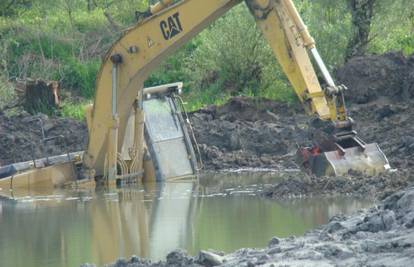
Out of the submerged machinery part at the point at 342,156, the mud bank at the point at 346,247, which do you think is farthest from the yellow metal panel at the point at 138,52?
the mud bank at the point at 346,247

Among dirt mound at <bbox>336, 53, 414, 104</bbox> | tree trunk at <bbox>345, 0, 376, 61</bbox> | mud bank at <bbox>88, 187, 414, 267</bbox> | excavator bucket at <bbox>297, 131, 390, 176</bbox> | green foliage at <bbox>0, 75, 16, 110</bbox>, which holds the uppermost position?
tree trunk at <bbox>345, 0, 376, 61</bbox>

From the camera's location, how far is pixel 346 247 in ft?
35.6

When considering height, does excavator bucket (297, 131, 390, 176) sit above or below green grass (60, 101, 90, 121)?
below

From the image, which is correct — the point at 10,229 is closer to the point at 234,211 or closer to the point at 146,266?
the point at 234,211

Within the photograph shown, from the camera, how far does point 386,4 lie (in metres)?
28.9

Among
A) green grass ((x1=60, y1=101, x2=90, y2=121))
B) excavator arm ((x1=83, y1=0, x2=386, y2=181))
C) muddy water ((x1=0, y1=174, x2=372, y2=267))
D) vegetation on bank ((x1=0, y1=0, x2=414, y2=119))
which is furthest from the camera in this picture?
vegetation on bank ((x1=0, y1=0, x2=414, y2=119))

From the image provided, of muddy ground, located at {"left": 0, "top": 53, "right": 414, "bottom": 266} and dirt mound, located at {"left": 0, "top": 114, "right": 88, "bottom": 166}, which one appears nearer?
muddy ground, located at {"left": 0, "top": 53, "right": 414, "bottom": 266}

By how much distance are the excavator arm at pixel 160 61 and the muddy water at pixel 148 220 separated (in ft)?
2.94

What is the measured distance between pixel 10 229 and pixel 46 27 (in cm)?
2087

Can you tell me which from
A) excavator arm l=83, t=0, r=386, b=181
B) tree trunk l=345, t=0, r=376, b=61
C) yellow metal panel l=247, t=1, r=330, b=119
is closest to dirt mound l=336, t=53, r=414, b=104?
tree trunk l=345, t=0, r=376, b=61

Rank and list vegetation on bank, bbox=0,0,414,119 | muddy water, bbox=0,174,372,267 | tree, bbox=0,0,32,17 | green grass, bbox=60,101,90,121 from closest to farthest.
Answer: muddy water, bbox=0,174,372,267
green grass, bbox=60,101,90,121
vegetation on bank, bbox=0,0,414,119
tree, bbox=0,0,32,17

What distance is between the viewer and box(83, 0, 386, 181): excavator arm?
59.6 feet

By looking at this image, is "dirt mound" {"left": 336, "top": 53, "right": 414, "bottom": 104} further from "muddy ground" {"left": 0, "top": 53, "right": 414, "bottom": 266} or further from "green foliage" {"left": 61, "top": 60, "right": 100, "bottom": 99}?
"green foliage" {"left": 61, "top": 60, "right": 100, "bottom": 99}

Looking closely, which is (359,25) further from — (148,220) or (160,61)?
(148,220)
